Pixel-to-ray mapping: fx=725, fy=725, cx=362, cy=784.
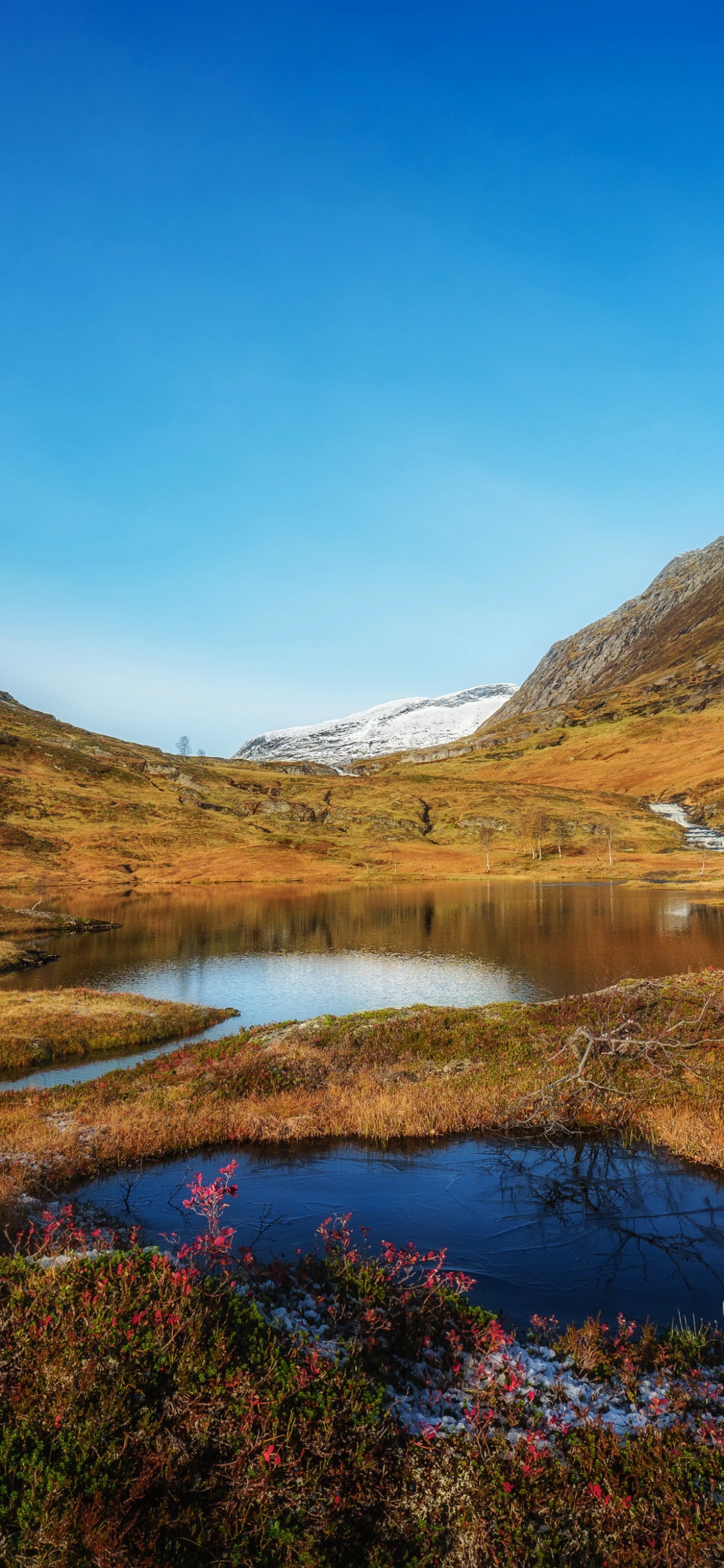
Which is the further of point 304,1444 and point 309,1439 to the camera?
point 309,1439

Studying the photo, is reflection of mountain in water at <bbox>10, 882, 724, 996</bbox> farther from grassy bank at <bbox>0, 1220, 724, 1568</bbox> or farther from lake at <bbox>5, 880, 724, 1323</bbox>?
grassy bank at <bbox>0, 1220, 724, 1568</bbox>

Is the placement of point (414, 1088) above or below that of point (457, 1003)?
above

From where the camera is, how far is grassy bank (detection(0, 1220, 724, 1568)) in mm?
7648

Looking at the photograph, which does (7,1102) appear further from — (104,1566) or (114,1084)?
(104,1566)

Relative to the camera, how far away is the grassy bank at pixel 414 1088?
73.5 ft

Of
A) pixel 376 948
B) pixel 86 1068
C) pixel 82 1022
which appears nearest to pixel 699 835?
pixel 376 948

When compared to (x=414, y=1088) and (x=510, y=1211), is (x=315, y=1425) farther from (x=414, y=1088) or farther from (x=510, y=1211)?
(x=414, y=1088)

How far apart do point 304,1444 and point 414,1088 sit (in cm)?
1788

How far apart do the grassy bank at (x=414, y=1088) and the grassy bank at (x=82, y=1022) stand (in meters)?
7.44

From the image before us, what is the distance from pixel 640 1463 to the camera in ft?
29.0

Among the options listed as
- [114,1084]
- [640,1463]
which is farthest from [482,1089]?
[640,1463]

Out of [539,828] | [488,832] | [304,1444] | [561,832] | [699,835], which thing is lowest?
[304,1444]

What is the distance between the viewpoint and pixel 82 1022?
133 feet

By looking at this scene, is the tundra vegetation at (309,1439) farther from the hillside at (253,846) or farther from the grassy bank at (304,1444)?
the hillside at (253,846)
